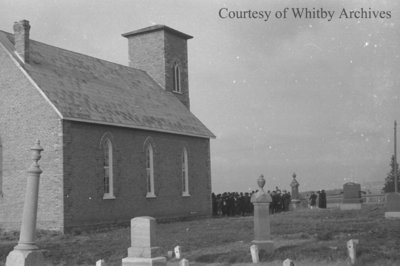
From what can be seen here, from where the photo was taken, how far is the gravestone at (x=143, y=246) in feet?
40.8

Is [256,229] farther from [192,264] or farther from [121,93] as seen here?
[121,93]

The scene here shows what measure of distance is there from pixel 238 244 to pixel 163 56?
21.5 meters

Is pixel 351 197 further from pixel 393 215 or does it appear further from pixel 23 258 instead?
pixel 23 258

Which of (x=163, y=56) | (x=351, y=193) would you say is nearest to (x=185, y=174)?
(x=163, y=56)

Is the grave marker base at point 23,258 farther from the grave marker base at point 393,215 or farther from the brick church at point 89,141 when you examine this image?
the grave marker base at point 393,215

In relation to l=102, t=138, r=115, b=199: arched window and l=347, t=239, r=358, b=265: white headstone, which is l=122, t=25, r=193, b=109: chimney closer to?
l=102, t=138, r=115, b=199: arched window

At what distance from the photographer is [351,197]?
35938mm

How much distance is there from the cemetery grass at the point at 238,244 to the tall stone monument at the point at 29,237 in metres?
4.30

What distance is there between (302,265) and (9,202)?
15.1m

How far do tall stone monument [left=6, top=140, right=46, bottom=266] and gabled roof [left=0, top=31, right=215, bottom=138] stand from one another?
12.2m

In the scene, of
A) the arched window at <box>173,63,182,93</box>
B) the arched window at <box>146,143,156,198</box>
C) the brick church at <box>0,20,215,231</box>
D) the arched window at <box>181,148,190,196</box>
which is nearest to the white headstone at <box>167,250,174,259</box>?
the brick church at <box>0,20,215,231</box>

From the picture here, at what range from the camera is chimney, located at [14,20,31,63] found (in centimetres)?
2577

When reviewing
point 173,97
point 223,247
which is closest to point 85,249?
point 223,247

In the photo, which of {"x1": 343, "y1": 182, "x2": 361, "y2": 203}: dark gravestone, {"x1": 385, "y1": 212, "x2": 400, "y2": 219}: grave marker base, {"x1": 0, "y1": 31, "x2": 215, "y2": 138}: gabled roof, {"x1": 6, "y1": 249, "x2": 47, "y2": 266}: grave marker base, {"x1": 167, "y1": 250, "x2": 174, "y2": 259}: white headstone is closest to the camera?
{"x1": 6, "y1": 249, "x2": 47, "y2": 266}: grave marker base
